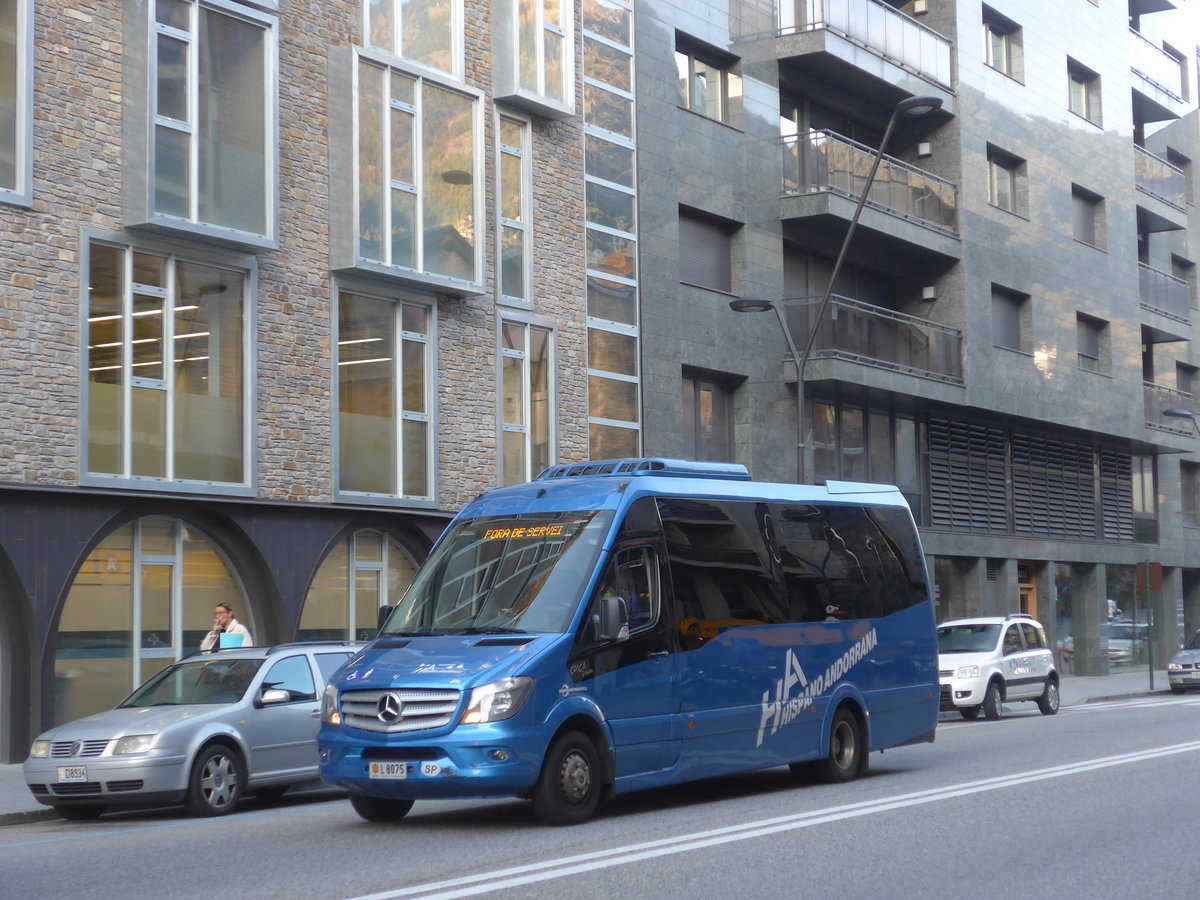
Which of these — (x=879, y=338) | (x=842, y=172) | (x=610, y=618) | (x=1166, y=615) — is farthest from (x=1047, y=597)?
(x=610, y=618)

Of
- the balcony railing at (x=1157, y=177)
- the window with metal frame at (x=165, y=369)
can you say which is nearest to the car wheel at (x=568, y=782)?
the window with metal frame at (x=165, y=369)

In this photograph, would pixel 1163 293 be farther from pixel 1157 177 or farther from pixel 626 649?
pixel 626 649

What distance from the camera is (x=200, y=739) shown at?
13.6 m

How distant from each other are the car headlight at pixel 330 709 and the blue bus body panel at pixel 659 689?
0.09 m

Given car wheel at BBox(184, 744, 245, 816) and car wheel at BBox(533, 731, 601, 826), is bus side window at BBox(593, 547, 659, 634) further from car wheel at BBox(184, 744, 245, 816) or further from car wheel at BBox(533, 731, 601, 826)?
car wheel at BBox(184, 744, 245, 816)

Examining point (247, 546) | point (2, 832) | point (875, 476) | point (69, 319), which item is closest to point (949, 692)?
point (875, 476)

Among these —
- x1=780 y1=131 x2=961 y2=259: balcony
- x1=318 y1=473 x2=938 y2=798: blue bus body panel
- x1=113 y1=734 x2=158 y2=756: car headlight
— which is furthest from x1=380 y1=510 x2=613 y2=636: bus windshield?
x1=780 y1=131 x2=961 y2=259: balcony

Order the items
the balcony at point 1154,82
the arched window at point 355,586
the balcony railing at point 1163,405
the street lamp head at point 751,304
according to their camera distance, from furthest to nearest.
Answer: the balcony at point 1154,82, the balcony railing at point 1163,405, the street lamp head at point 751,304, the arched window at point 355,586

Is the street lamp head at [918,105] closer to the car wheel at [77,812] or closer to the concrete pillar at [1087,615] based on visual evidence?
the car wheel at [77,812]

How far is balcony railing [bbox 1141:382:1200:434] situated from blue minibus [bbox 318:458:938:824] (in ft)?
102

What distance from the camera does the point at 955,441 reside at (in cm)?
3688

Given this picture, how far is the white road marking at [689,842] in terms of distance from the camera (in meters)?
8.55

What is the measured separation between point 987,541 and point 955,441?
2.54 metres

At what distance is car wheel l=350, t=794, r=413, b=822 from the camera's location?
12.2m
